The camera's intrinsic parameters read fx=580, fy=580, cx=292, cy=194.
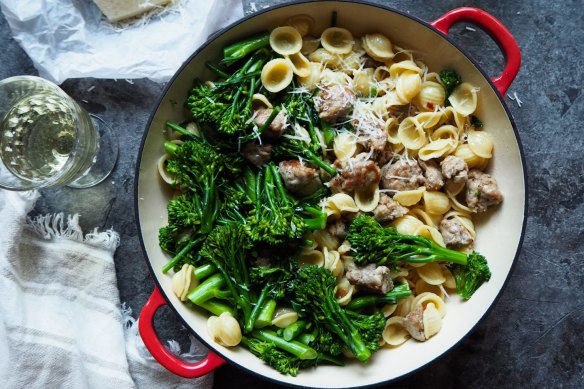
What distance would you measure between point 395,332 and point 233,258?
3.06 feet

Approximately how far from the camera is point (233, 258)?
9.22 ft

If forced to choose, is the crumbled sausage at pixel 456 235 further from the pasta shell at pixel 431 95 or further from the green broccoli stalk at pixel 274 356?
the green broccoli stalk at pixel 274 356

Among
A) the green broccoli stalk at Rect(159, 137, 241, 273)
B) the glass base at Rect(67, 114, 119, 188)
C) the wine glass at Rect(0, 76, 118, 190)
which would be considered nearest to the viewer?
the green broccoli stalk at Rect(159, 137, 241, 273)

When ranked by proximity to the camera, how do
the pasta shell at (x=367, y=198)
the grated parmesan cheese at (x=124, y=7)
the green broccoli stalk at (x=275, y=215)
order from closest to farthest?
1. the green broccoli stalk at (x=275, y=215)
2. the pasta shell at (x=367, y=198)
3. the grated parmesan cheese at (x=124, y=7)

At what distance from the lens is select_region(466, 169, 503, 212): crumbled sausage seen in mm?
2896

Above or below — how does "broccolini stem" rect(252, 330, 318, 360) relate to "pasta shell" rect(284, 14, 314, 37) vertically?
below

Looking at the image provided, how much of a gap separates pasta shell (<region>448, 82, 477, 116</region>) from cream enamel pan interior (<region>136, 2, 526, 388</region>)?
1.8 inches

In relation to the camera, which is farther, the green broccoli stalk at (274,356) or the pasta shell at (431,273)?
the pasta shell at (431,273)

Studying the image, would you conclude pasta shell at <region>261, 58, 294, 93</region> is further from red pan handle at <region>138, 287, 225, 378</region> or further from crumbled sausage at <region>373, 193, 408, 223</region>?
red pan handle at <region>138, 287, 225, 378</region>

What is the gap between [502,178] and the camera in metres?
2.96

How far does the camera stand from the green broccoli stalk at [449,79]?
2941mm

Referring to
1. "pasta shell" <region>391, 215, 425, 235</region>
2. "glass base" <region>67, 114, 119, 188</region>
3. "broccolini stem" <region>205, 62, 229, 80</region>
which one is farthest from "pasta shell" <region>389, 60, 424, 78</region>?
"glass base" <region>67, 114, 119, 188</region>

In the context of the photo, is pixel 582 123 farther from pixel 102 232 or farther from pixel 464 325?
pixel 102 232

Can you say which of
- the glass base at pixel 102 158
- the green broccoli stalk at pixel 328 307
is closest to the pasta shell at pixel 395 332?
the green broccoli stalk at pixel 328 307
